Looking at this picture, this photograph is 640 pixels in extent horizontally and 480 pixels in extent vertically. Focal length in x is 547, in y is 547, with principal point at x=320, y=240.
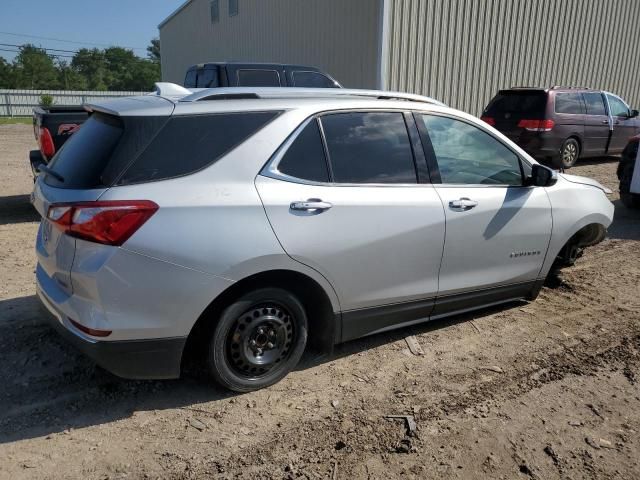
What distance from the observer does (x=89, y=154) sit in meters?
3.01

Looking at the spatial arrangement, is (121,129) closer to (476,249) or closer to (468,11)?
(476,249)

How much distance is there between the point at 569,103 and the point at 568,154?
111 centimetres

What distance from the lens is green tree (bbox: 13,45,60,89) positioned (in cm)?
7256

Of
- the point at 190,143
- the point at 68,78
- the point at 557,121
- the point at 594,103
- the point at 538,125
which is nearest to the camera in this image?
the point at 190,143

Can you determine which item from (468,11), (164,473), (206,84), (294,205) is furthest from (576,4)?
(164,473)

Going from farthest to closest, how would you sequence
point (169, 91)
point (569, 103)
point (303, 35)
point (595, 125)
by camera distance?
point (303, 35), point (595, 125), point (569, 103), point (169, 91)

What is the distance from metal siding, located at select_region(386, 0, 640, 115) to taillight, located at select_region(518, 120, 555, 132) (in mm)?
3061

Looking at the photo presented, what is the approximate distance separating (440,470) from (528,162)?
2.60 m

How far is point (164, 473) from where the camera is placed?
2635mm

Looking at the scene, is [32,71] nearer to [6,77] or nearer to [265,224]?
[6,77]

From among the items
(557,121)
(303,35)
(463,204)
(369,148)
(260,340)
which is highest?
(303,35)

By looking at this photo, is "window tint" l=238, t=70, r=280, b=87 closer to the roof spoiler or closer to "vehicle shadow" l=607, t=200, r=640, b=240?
"vehicle shadow" l=607, t=200, r=640, b=240

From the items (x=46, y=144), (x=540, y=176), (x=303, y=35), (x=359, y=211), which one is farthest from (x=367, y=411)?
(x=303, y=35)

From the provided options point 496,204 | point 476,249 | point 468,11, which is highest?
point 468,11
